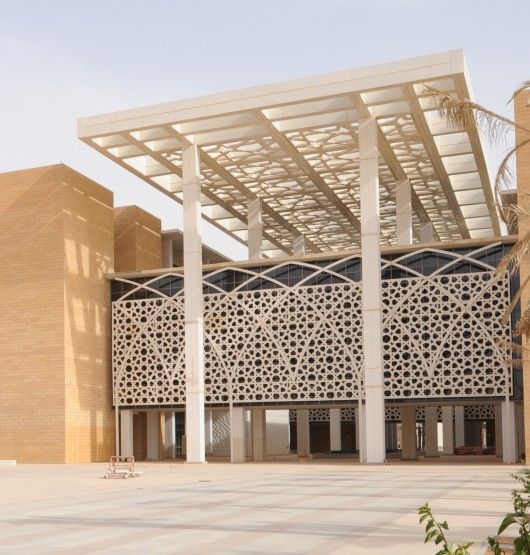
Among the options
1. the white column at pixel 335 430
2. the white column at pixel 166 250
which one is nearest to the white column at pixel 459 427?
the white column at pixel 335 430

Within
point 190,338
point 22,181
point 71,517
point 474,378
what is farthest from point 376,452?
point 71,517

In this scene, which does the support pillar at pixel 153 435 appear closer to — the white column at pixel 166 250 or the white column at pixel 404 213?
the white column at pixel 166 250

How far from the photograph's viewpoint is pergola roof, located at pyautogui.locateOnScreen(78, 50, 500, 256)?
1214 inches

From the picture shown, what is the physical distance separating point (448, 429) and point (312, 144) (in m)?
24.9

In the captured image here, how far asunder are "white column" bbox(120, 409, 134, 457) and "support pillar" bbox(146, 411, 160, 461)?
3467 millimetres

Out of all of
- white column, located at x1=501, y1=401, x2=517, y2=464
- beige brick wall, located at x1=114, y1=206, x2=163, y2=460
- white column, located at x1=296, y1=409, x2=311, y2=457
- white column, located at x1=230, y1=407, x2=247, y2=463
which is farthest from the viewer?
white column, located at x1=296, y1=409, x2=311, y2=457

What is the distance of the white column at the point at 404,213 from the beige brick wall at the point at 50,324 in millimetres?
12494

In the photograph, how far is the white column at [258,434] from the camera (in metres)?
39.0

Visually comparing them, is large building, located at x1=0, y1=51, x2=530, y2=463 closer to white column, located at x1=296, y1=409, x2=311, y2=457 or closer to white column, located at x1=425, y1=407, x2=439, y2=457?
white column, located at x1=425, y1=407, x2=439, y2=457

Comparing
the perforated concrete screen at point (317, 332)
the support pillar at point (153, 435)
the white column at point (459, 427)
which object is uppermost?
the perforated concrete screen at point (317, 332)

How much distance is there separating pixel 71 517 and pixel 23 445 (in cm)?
2349

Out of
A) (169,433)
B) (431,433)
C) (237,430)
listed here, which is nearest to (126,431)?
(237,430)

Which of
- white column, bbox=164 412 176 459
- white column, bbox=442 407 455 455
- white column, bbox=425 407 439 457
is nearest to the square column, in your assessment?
white column, bbox=164 412 176 459

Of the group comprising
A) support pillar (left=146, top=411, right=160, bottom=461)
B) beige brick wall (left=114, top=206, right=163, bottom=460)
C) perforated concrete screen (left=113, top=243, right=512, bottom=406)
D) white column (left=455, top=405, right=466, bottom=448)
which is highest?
beige brick wall (left=114, top=206, right=163, bottom=460)
